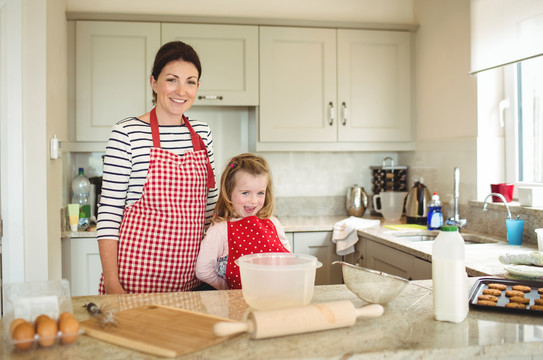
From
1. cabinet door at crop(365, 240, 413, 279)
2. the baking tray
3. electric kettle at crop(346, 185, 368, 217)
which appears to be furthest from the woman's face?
electric kettle at crop(346, 185, 368, 217)

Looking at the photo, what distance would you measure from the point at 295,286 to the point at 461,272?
0.34 meters

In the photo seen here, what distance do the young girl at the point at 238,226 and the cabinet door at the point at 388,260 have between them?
0.72m

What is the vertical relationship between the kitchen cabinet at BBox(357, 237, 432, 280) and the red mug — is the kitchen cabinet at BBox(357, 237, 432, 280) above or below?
below

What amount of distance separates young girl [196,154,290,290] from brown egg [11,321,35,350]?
0.71 metres

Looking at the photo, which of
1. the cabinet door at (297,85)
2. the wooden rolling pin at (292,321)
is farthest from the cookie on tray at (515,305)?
the cabinet door at (297,85)

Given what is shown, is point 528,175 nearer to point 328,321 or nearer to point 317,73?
point 317,73

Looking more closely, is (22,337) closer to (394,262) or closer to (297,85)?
(394,262)

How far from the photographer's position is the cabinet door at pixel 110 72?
9.48 feet

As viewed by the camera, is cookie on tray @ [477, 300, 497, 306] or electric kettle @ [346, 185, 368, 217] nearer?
cookie on tray @ [477, 300, 497, 306]

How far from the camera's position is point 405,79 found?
10.6 ft

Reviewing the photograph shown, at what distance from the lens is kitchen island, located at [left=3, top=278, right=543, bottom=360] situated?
2.86 ft

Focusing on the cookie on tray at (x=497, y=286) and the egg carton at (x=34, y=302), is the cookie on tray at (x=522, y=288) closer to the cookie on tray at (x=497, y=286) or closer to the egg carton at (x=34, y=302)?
the cookie on tray at (x=497, y=286)

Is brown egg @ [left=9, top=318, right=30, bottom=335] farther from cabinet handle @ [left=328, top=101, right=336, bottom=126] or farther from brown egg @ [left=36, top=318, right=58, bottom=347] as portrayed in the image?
cabinet handle @ [left=328, top=101, right=336, bottom=126]

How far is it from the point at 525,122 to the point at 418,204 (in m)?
Result: 0.69
